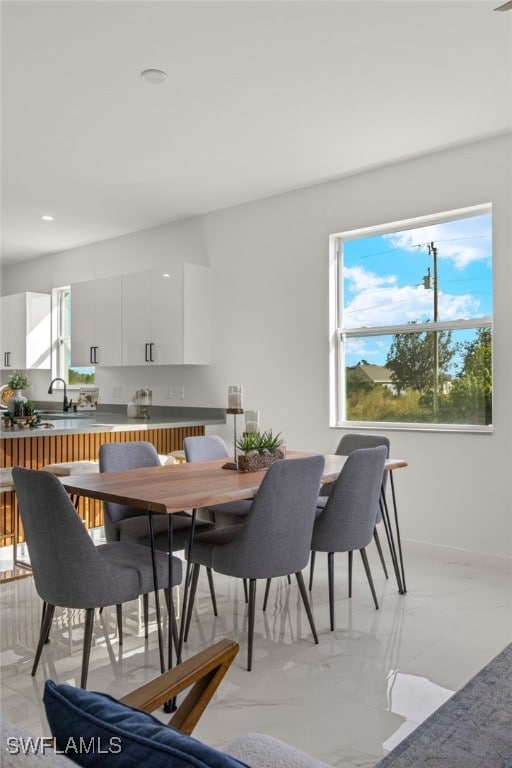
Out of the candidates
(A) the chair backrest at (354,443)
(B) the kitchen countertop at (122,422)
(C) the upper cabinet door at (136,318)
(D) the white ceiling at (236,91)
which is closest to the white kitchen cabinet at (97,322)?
(C) the upper cabinet door at (136,318)

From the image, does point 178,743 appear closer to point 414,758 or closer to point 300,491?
point 414,758

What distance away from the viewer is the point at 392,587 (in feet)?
11.8

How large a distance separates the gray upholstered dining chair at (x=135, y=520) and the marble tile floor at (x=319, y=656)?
423 millimetres

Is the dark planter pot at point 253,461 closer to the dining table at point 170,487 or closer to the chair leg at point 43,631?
→ the dining table at point 170,487

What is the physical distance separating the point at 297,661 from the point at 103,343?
4241 mm

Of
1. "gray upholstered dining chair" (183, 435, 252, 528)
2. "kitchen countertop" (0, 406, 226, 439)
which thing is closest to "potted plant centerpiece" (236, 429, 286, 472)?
"gray upholstered dining chair" (183, 435, 252, 528)

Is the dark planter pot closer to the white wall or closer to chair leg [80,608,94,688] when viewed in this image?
chair leg [80,608,94,688]

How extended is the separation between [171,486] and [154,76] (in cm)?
207

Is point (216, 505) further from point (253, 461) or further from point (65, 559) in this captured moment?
point (65, 559)

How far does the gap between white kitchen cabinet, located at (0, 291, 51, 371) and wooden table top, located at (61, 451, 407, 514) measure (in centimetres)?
473

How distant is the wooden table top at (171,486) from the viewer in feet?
7.50

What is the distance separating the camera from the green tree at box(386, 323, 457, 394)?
14.5ft

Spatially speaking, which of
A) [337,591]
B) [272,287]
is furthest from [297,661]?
[272,287]

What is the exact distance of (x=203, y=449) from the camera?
12.3 feet
